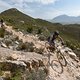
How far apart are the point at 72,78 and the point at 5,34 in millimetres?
9555

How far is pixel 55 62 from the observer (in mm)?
22266

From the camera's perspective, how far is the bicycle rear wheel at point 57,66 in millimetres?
21200

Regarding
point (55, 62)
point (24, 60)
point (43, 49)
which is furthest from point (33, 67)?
point (43, 49)

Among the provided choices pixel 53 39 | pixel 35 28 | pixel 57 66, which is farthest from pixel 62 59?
pixel 35 28

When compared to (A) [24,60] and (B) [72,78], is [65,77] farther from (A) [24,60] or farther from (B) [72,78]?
(A) [24,60]

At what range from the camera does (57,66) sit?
21.8 meters

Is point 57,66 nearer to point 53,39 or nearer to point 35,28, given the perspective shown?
point 53,39

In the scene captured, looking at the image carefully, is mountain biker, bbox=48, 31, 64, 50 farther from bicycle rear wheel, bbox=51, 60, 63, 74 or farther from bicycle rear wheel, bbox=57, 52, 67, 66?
bicycle rear wheel, bbox=51, 60, 63, 74

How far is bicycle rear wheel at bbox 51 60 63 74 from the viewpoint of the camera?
21.2 m

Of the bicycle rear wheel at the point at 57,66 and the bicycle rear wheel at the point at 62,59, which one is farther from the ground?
the bicycle rear wheel at the point at 62,59

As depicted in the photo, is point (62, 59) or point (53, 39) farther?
point (62, 59)

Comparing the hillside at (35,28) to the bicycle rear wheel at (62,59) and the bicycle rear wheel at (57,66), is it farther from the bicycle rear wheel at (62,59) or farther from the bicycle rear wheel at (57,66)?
the bicycle rear wheel at (57,66)

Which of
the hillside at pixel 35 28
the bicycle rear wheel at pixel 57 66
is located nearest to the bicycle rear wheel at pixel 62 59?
the bicycle rear wheel at pixel 57 66

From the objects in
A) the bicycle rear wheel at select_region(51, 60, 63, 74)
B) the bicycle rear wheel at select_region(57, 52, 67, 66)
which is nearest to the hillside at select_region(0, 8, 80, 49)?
the bicycle rear wheel at select_region(57, 52, 67, 66)
